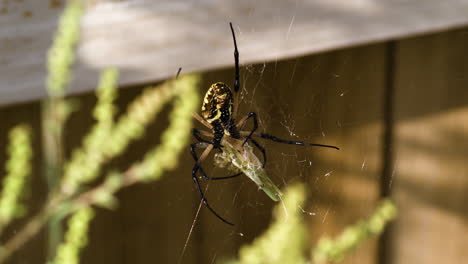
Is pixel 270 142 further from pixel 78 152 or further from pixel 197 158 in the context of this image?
pixel 78 152

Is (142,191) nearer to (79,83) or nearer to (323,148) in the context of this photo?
(79,83)

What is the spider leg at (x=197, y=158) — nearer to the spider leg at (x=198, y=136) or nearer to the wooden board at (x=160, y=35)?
the spider leg at (x=198, y=136)

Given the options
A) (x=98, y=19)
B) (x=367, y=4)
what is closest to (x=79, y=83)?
(x=98, y=19)

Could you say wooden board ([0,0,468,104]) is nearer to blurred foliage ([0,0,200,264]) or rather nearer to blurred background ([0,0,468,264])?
blurred background ([0,0,468,264])

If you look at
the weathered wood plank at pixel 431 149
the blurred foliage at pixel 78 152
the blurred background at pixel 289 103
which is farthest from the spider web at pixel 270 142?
the weathered wood plank at pixel 431 149

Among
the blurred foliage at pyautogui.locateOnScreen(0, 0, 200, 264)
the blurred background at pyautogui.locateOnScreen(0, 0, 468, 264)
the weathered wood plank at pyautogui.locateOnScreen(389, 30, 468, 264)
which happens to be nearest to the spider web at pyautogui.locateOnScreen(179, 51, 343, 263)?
the blurred background at pyautogui.locateOnScreen(0, 0, 468, 264)

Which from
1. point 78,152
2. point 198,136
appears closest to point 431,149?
point 198,136
